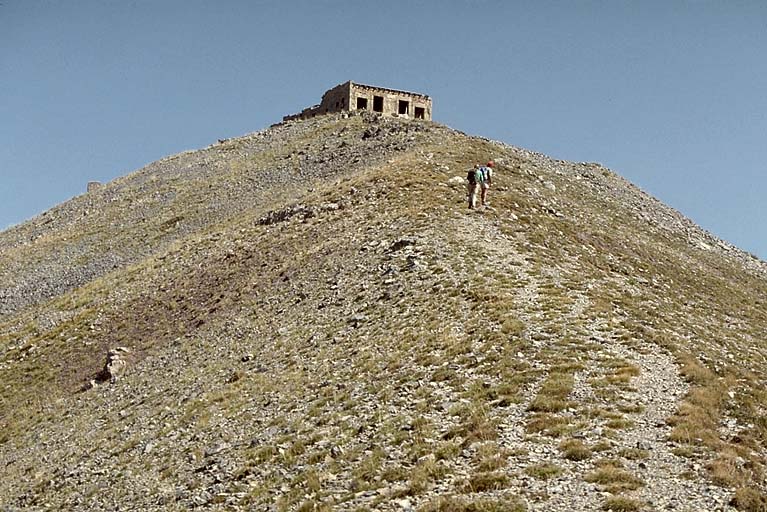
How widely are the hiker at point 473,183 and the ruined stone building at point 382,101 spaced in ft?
Result: 126

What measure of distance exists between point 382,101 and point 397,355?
55281 millimetres

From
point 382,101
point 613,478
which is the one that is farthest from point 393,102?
point 613,478

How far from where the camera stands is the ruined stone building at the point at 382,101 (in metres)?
72.3

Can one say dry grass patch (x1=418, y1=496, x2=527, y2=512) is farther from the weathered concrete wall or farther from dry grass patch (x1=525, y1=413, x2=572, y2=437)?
the weathered concrete wall

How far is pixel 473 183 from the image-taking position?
35.2m

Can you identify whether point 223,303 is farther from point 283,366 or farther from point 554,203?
point 554,203

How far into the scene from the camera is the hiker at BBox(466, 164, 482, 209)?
114ft

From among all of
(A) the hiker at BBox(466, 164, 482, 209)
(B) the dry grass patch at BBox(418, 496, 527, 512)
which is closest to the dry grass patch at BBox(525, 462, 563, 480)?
(B) the dry grass patch at BBox(418, 496, 527, 512)

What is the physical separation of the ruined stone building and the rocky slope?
65.2ft

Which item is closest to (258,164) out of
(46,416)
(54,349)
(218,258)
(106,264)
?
(106,264)

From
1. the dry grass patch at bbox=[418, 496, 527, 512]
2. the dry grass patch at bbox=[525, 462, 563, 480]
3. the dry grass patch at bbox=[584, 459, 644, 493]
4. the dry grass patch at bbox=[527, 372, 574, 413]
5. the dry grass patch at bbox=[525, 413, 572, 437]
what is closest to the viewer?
the dry grass patch at bbox=[418, 496, 527, 512]

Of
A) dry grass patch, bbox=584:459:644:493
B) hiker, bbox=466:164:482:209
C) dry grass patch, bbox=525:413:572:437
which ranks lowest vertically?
dry grass patch, bbox=584:459:644:493

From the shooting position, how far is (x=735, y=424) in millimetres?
15336

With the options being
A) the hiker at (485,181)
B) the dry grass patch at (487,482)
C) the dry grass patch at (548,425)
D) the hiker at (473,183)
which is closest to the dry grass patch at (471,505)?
the dry grass patch at (487,482)
